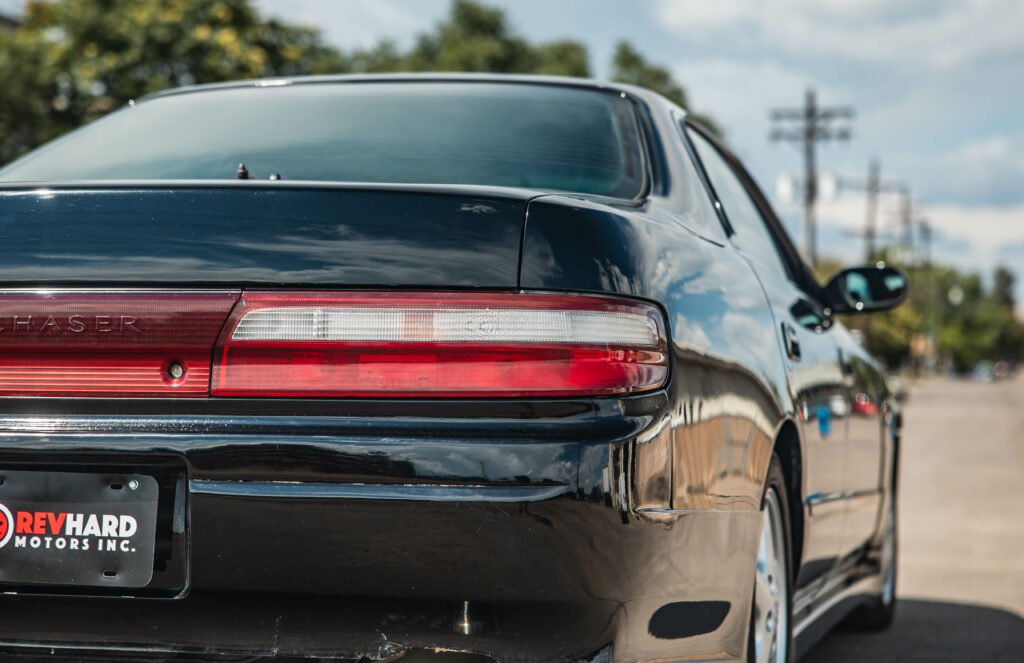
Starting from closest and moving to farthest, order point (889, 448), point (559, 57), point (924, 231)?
1. point (889, 448)
2. point (559, 57)
3. point (924, 231)

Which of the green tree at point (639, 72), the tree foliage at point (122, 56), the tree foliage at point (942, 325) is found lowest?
the tree foliage at point (942, 325)

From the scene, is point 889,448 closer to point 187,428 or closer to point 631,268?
point 631,268

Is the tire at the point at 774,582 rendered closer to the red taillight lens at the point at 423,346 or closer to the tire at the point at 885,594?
the red taillight lens at the point at 423,346

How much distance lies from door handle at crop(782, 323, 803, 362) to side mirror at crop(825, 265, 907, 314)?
897 mm

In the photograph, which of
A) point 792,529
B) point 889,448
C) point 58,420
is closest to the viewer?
point 58,420

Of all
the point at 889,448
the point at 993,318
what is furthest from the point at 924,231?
the point at 889,448

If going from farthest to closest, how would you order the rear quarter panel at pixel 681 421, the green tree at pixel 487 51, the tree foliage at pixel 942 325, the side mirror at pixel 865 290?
1. the tree foliage at pixel 942 325
2. the green tree at pixel 487 51
3. the side mirror at pixel 865 290
4. the rear quarter panel at pixel 681 421

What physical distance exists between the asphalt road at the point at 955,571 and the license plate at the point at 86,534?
3187mm

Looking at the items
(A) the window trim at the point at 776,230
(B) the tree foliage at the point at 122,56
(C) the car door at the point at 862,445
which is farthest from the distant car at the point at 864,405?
(B) the tree foliage at the point at 122,56

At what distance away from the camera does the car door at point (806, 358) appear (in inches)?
127

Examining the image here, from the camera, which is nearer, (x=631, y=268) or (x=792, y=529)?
(x=631, y=268)

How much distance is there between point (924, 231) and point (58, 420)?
108 metres

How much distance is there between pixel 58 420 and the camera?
210cm

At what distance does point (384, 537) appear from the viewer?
1986 mm
